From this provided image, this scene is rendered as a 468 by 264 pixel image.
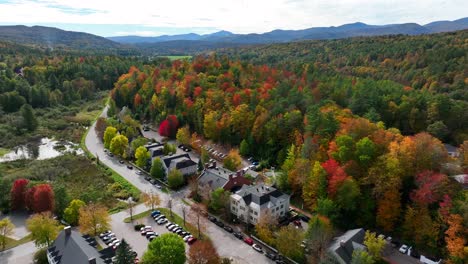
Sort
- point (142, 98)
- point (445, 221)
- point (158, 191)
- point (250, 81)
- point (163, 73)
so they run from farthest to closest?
1. point (163, 73)
2. point (142, 98)
3. point (250, 81)
4. point (158, 191)
5. point (445, 221)

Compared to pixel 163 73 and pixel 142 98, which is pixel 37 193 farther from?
pixel 163 73

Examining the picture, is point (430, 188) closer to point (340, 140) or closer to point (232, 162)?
point (340, 140)

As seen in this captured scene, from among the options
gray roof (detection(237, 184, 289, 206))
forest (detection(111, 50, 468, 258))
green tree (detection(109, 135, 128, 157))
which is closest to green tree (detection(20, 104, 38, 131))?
forest (detection(111, 50, 468, 258))

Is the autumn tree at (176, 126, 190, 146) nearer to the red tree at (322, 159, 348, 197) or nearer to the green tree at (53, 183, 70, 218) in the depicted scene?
the green tree at (53, 183, 70, 218)

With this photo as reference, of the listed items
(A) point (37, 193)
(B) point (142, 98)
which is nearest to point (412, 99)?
(A) point (37, 193)

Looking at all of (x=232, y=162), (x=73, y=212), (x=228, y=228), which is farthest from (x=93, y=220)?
(x=232, y=162)

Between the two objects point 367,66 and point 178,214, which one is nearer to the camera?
point 178,214

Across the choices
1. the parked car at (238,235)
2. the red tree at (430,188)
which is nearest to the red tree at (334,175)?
the red tree at (430,188)

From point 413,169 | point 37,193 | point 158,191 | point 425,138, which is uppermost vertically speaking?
point 425,138
